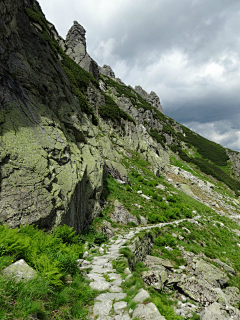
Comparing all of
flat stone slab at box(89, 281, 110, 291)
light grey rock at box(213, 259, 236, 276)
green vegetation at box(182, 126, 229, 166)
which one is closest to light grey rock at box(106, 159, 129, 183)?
light grey rock at box(213, 259, 236, 276)

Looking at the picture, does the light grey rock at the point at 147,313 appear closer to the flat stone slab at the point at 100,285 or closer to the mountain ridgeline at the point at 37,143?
the flat stone slab at the point at 100,285

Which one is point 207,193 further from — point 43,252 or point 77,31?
point 77,31

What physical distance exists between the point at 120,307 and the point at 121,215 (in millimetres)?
11652

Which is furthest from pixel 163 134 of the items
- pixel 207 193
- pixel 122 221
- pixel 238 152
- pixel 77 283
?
pixel 77 283

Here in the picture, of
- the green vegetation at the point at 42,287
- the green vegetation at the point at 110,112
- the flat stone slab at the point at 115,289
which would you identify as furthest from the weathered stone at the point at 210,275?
the green vegetation at the point at 110,112

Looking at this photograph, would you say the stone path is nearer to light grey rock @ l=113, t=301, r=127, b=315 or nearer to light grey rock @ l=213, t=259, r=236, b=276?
light grey rock @ l=113, t=301, r=127, b=315

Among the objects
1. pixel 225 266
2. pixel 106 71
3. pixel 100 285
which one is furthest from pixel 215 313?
pixel 106 71

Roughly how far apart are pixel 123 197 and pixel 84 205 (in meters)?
7.19

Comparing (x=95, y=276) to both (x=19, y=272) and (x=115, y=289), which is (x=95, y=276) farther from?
(x=19, y=272)

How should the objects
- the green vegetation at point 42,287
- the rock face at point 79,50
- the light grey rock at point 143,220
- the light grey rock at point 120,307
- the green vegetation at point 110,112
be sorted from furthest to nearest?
the rock face at point 79,50
the green vegetation at point 110,112
the light grey rock at point 143,220
the light grey rock at point 120,307
the green vegetation at point 42,287

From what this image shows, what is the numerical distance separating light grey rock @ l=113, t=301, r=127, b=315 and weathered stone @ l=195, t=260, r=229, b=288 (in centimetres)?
801

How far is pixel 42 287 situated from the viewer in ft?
11.1

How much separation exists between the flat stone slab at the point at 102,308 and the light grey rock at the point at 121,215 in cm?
1075

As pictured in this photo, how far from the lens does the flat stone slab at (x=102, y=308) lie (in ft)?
13.2
